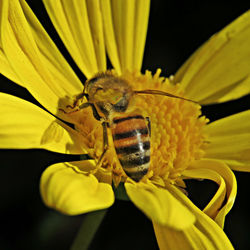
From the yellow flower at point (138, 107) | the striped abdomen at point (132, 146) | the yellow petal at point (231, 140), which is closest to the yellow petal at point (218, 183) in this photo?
the yellow flower at point (138, 107)

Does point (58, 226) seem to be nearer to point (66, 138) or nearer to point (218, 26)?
point (66, 138)

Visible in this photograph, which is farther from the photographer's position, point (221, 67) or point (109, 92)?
point (221, 67)

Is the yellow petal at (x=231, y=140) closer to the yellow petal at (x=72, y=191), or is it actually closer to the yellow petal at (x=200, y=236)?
the yellow petal at (x=200, y=236)

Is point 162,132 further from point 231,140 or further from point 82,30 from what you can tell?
point 82,30

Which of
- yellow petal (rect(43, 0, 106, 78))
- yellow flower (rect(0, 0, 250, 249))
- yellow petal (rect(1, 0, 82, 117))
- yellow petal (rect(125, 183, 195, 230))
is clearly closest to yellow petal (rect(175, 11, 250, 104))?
yellow flower (rect(0, 0, 250, 249))

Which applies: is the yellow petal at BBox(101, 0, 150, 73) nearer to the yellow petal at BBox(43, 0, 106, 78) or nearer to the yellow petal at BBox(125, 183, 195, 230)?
the yellow petal at BBox(43, 0, 106, 78)

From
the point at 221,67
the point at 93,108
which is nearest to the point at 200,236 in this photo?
the point at 93,108

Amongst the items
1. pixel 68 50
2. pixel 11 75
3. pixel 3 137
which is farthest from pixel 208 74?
pixel 3 137
